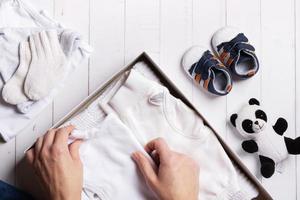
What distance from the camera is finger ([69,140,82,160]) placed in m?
0.82

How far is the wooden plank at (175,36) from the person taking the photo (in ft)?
3.37

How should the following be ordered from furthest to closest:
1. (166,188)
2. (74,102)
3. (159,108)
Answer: (74,102), (159,108), (166,188)

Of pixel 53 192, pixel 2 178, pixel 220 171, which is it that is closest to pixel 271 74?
pixel 220 171

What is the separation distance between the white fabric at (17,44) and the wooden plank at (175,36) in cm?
22

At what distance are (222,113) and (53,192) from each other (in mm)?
514

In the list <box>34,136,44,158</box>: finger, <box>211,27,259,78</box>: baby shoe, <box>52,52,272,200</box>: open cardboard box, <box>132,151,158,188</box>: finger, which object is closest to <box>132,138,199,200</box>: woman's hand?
<box>132,151,158,188</box>: finger

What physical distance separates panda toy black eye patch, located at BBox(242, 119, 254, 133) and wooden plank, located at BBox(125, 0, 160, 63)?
30 centimetres

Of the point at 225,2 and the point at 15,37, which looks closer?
the point at 15,37

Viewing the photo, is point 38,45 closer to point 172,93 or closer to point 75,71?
point 75,71

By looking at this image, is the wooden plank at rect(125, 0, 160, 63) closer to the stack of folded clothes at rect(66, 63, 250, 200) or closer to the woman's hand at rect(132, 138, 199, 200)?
the stack of folded clothes at rect(66, 63, 250, 200)

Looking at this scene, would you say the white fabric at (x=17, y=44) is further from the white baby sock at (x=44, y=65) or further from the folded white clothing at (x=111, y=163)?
the folded white clothing at (x=111, y=163)

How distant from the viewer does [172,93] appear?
92cm

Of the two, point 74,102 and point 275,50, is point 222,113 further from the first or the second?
point 74,102

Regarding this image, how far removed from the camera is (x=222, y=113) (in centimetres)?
103
